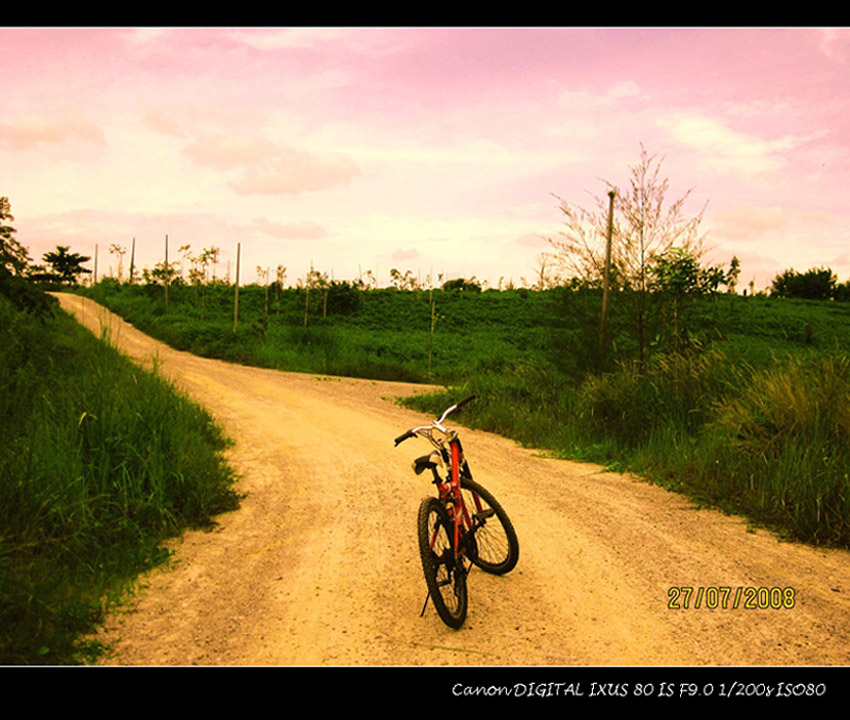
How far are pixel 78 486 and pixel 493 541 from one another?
3343 millimetres

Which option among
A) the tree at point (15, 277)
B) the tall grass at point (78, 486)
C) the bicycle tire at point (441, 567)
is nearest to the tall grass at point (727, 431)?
the bicycle tire at point (441, 567)

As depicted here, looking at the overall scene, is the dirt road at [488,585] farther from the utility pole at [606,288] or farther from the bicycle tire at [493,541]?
the utility pole at [606,288]

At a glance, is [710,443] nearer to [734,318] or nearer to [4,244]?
[4,244]

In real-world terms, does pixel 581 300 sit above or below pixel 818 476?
above

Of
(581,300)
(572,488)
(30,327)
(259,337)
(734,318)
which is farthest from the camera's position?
(734,318)

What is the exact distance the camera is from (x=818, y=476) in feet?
19.6

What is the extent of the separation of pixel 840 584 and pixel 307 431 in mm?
7293

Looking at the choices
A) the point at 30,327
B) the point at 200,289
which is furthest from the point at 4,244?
the point at 200,289

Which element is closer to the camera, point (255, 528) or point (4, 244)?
point (255, 528)

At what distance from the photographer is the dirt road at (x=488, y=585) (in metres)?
3.70

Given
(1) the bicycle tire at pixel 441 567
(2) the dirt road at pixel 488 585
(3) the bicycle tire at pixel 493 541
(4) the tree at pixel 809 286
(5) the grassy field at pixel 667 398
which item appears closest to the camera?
(2) the dirt road at pixel 488 585

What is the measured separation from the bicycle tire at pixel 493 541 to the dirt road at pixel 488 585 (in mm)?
130

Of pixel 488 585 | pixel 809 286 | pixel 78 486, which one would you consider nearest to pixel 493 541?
pixel 488 585

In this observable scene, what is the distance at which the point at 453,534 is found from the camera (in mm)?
4172
